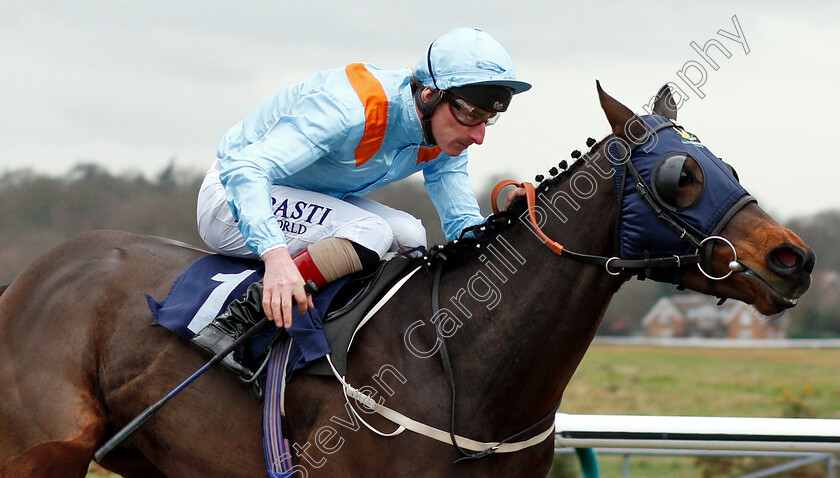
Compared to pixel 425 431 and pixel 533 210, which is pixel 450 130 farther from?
pixel 425 431

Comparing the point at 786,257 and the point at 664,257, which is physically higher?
the point at 786,257

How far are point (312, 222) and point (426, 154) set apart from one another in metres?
0.57

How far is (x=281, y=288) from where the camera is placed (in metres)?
2.82

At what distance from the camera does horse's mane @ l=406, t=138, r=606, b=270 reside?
3029 millimetres

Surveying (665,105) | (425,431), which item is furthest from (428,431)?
(665,105)

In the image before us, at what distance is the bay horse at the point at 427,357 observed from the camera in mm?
2734

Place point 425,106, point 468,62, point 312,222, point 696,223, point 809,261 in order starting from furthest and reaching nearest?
point 312,222
point 425,106
point 468,62
point 696,223
point 809,261

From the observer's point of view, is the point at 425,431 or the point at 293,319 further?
the point at 293,319

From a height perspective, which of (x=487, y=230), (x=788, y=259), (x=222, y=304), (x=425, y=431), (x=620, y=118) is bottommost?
(x=425, y=431)

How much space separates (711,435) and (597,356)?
16852 mm

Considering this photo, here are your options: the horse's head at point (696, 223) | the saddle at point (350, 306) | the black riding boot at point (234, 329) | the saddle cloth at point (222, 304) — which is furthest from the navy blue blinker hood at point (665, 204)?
the black riding boot at point (234, 329)

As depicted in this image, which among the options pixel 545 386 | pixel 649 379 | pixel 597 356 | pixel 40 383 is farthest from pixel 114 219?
pixel 545 386

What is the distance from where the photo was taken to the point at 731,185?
266 cm

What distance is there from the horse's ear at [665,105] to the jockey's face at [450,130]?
0.60 metres
